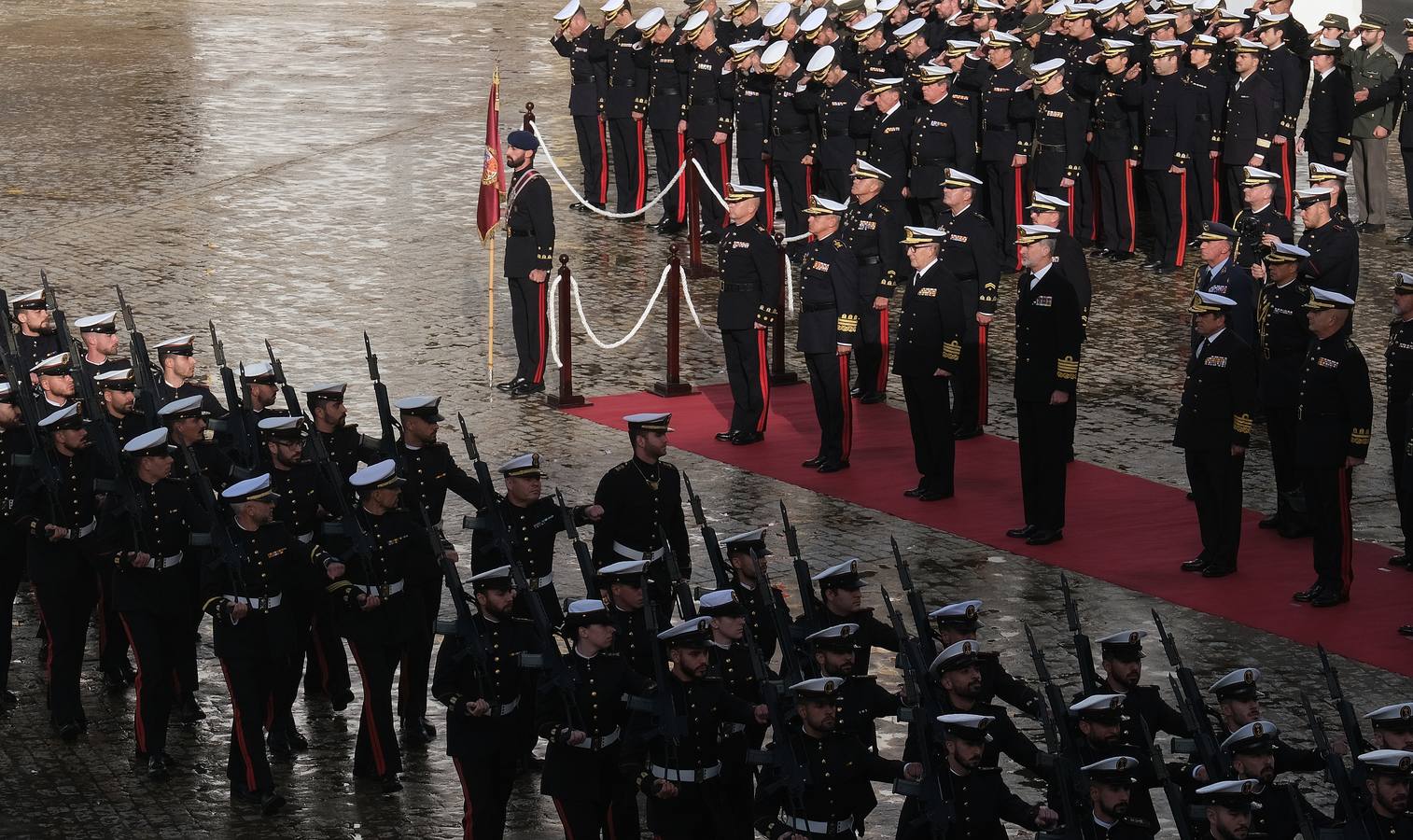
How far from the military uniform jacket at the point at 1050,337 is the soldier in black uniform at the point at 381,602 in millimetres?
4133

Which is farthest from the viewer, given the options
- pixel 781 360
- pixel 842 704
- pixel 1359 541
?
pixel 781 360

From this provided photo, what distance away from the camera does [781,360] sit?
1533 cm

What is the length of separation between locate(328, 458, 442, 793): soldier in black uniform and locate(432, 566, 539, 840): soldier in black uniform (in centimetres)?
57

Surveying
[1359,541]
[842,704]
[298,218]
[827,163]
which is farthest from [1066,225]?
[298,218]

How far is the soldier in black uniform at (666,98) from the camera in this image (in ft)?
64.4

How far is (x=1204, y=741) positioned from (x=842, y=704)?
1414 millimetres

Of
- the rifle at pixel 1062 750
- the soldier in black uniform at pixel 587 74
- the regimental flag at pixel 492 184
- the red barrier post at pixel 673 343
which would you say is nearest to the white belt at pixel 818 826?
the rifle at pixel 1062 750

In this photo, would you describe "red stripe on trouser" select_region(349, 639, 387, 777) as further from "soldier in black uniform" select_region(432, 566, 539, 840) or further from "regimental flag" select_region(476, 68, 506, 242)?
→ "regimental flag" select_region(476, 68, 506, 242)

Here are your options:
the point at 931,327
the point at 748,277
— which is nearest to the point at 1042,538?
the point at 931,327

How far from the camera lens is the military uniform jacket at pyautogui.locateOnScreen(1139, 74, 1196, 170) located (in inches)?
701

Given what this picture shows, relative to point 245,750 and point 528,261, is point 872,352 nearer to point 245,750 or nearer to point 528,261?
point 528,261

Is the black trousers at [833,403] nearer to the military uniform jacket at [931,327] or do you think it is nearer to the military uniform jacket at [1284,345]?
the military uniform jacket at [931,327]

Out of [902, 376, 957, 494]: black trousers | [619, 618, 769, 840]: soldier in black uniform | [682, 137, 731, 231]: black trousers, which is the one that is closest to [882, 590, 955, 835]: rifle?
[619, 618, 769, 840]: soldier in black uniform

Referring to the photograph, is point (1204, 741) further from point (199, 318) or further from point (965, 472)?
point (199, 318)
